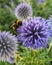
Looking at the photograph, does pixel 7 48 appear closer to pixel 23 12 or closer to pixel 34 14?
pixel 23 12

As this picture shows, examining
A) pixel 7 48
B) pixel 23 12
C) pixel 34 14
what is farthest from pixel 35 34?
pixel 34 14

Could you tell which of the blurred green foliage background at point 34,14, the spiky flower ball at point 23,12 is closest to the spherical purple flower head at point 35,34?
the blurred green foliage background at point 34,14

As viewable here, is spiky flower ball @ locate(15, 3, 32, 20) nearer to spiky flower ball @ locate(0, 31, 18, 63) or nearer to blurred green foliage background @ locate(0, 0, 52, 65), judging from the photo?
blurred green foliage background @ locate(0, 0, 52, 65)

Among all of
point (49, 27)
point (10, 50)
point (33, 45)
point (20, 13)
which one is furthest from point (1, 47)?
point (20, 13)

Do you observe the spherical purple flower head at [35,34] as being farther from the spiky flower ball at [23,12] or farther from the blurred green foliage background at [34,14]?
the spiky flower ball at [23,12]

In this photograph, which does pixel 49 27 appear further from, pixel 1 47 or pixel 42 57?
pixel 1 47
